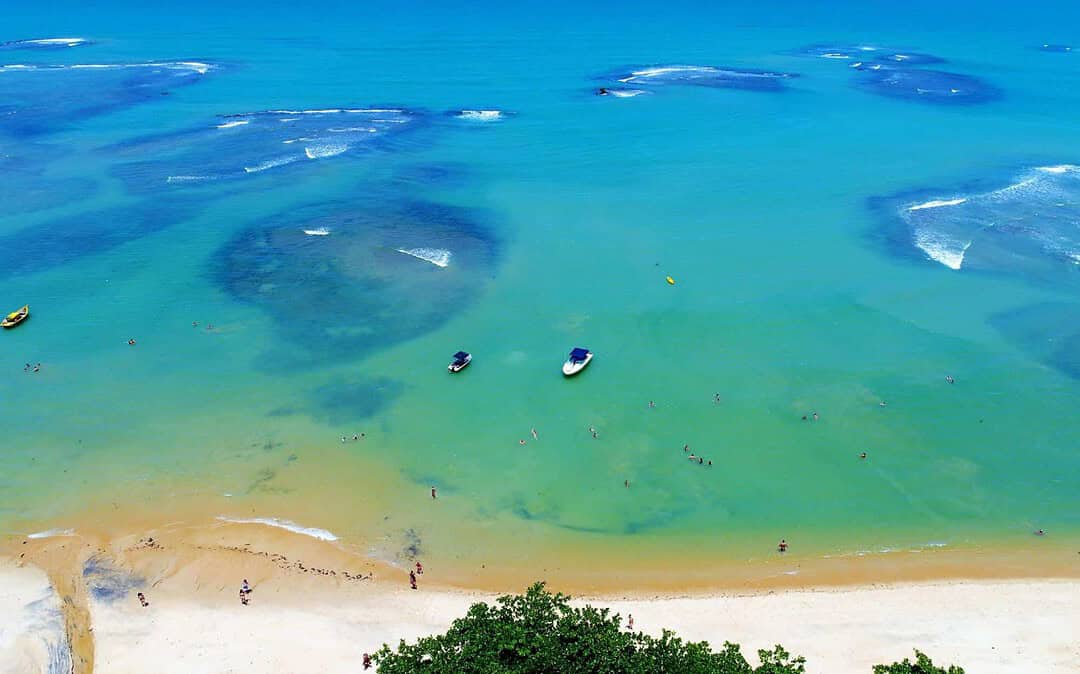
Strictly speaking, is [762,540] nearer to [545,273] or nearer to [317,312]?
[545,273]

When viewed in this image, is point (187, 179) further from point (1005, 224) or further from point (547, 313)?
point (1005, 224)

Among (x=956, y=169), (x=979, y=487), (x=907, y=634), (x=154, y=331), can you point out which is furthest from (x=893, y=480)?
(x=956, y=169)

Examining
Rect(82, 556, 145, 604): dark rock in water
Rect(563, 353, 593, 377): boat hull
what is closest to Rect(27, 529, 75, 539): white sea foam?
Rect(82, 556, 145, 604): dark rock in water

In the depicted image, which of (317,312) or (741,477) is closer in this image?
(741,477)

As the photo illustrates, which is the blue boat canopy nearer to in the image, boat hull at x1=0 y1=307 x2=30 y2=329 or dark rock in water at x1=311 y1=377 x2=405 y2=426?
dark rock in water at x1=311 y1=377 x2=405 y2=426

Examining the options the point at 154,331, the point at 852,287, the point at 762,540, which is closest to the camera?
the point at 762,540

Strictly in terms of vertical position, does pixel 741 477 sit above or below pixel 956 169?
below

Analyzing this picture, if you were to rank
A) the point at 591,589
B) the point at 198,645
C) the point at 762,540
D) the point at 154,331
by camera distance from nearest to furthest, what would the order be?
the point at 198,645, the point at 591,589, the point at 762,540, the point at 154,331

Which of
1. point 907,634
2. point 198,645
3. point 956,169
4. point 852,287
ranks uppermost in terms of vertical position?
point 956,169
